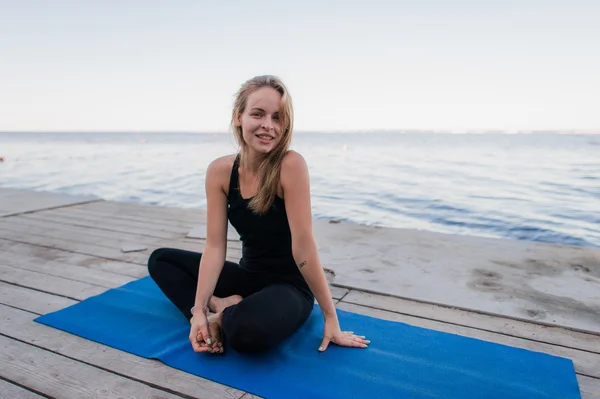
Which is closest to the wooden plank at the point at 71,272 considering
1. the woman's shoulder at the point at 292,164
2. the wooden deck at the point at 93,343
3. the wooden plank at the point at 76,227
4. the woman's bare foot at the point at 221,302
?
the wooden deck at the point at 93,343

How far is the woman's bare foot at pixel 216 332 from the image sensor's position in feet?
5.47

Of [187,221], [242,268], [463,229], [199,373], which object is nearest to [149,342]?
[199,373]

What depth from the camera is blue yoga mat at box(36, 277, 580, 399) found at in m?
1.44

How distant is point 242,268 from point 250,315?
46 centimetres

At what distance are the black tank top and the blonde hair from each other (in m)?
0.05

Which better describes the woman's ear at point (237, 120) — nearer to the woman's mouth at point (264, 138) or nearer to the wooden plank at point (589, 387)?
the woman's mouth at point (264, 138)

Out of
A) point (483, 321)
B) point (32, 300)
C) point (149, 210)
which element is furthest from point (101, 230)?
point (483, 321)

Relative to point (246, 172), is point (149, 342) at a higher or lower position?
lower

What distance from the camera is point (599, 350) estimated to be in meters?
1.76

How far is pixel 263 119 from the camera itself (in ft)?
5.60

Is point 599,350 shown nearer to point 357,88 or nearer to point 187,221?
point 187,221

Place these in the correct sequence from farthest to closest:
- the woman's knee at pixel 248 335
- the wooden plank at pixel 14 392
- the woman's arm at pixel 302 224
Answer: the woman's arm at pixel 302 224 → the woman's knee at pixel 248 335 → the wooden plank at pixel 14 392

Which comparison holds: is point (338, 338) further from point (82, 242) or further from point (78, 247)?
point (82, 242)

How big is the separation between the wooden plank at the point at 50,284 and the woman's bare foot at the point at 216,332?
101 cm
